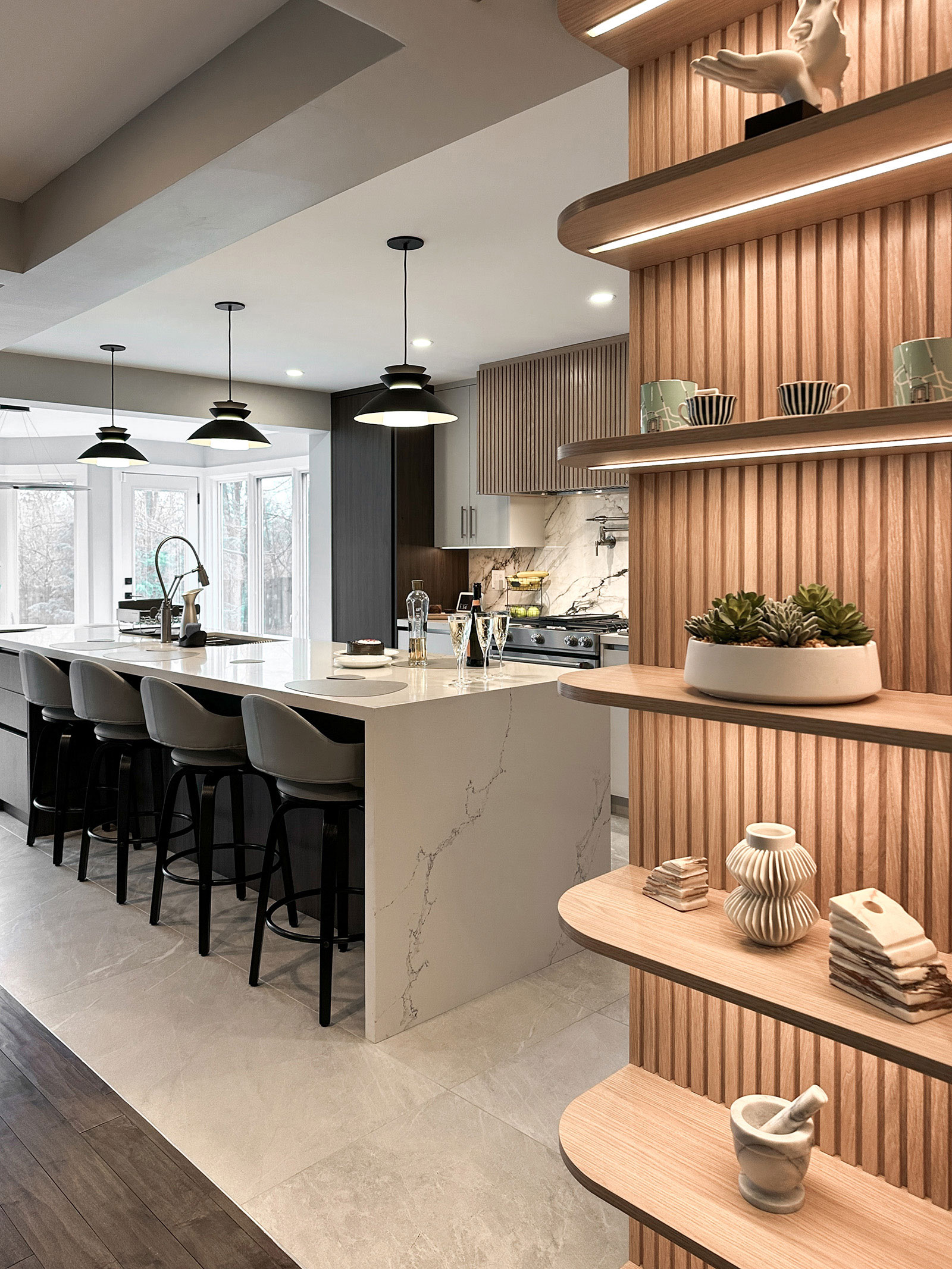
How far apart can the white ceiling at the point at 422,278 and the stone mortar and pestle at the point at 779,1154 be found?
2.47m

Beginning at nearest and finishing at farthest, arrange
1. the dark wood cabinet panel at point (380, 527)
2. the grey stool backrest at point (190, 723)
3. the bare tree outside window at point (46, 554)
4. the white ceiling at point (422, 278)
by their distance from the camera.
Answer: the white ceiling at point (422, 278) → the grey stool backrest at point (190, 723) → the dark wood cabinet panel at point (380, 527) → the bare tree outside window at point (46, 554)

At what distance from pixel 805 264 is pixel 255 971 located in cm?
243

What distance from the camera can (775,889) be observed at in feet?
4.15

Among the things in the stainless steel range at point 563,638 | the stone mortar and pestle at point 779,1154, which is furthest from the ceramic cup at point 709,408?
the stainless steel range at point 563,638

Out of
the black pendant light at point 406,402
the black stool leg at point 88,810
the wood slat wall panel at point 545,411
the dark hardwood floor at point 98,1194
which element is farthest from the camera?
the wood slat wall panel at point 545,411

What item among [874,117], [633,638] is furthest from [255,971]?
[874,117]

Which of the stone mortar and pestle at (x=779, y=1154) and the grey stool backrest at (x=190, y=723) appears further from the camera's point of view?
the grey stool backrest at (x=190, y=723)

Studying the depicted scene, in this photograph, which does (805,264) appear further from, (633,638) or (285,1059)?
(285,1059)

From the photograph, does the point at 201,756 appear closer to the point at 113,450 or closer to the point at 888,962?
the point at 888,962

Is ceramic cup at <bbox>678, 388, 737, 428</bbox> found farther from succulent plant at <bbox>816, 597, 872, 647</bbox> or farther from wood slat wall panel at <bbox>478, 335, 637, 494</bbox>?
wood slat wall panel at <bbox>478, 335, 637, 494</bbox>

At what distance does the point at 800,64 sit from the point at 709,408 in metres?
0.43

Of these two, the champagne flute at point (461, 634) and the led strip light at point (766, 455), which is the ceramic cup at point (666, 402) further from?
the champagne flute at point (461, 634)

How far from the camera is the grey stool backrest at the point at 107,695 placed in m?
3.56

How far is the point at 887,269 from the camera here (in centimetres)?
129
